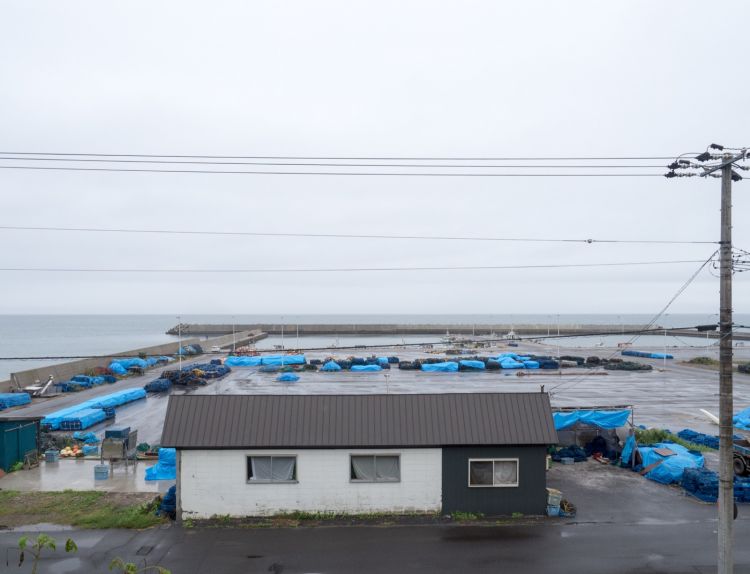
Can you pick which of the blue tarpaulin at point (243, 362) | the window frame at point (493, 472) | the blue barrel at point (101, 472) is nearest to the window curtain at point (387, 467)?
the window frame at point (493, 472)

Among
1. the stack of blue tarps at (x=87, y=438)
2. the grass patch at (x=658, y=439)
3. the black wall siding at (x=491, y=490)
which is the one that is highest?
the black wall siding at (x=491, y=490)

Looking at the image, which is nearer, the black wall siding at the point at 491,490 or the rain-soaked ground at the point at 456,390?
the black wall siding at the point at 491,490

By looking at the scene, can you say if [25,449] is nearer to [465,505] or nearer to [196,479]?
[196,479]

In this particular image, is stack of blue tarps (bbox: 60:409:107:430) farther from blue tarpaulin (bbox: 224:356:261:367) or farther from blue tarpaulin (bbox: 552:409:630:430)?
blue tarpaulin (bbox: 224:356:261:367)

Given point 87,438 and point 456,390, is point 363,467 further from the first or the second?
point 456,390

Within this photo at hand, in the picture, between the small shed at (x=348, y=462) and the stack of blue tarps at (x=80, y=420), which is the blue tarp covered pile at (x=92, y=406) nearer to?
the stack of blue tarps at (x=80, y=420)

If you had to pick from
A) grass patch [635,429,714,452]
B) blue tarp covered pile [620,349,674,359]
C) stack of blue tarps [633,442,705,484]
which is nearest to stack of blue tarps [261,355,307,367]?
grass patch [635,429,714,452]

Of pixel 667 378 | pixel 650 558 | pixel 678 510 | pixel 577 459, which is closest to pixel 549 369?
pixel 667 378

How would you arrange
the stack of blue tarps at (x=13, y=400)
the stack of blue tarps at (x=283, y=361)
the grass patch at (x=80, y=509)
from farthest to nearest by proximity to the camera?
the stack of blue tarps at (x=283, y=361)
the stack of blue tarps at (x=13, y=400)
the grass patch at (x=80, y=509)

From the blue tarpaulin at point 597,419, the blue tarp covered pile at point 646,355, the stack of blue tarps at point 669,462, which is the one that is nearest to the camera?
the stack of blue tarps at point 669,462
